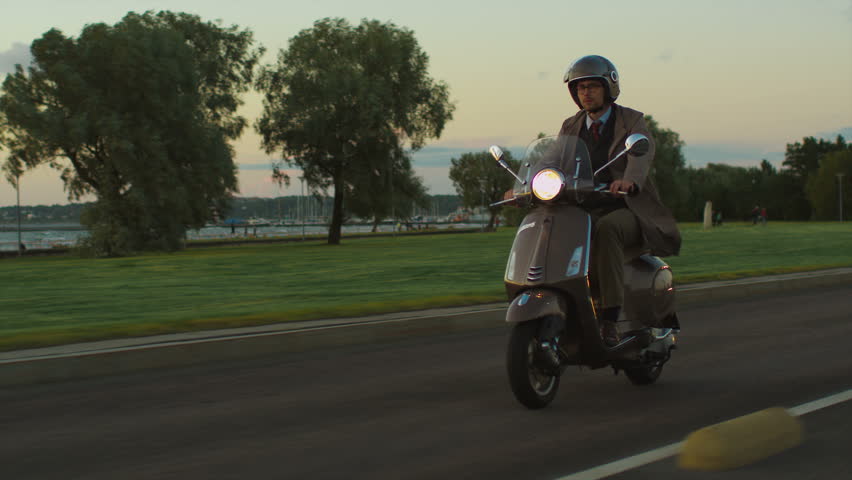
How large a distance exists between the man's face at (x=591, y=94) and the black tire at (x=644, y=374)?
5.64 feet

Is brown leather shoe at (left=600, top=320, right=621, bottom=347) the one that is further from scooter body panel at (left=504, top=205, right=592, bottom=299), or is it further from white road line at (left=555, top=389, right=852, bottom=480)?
white road line at (left=555, top=389, right=852, bottom=480)

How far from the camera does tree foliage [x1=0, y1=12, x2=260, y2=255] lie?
3812cm

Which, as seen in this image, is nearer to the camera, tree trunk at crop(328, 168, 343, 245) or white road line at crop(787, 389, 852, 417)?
white road line at crop(787, 389, 852, 417)

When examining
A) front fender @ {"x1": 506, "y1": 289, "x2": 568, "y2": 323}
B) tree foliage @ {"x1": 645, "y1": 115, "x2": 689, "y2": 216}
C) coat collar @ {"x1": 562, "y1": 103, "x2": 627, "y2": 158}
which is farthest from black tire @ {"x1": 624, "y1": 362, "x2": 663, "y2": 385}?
tree foliage @ {"x1": 645, "y1": 115, "x2": 689, "y2": 216}

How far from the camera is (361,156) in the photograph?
153ft

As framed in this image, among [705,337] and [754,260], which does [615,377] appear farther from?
[754,260]

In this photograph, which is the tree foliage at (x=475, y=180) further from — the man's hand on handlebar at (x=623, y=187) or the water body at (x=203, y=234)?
the man's hand on handlebar at (x=623, y=187)

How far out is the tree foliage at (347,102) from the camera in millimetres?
45219

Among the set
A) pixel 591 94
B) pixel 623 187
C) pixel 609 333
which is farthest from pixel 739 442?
pixel 591 94

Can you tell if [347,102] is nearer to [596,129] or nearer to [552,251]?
[596,129]

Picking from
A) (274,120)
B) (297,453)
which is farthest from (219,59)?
(297,453)

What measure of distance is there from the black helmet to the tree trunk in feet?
138

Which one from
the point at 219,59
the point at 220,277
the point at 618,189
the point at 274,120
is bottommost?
the point at 220,277

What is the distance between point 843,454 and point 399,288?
10.0 m
